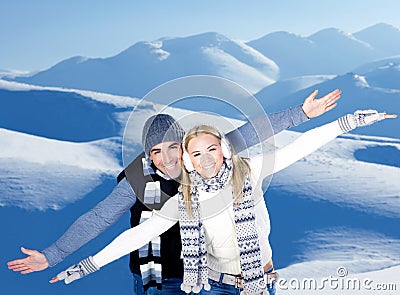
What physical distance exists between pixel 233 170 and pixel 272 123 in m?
0.21

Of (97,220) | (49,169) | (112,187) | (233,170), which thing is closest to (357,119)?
(233,170)

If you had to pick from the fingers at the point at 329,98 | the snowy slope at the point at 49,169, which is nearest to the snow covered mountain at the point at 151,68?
the snowy slope at the point at 49,169

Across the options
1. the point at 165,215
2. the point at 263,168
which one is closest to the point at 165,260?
the point at 165,215

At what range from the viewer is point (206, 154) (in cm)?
137

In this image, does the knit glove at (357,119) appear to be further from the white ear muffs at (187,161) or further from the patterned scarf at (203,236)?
the white ear muffs at (187,161)

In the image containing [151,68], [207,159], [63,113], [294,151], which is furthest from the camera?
[151,68]

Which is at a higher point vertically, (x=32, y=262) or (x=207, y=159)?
(x=207, y=159)

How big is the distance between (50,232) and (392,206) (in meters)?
2.79

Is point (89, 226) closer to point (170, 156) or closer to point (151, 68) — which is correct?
point (170, 156)

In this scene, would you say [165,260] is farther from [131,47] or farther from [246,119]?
[131,47]

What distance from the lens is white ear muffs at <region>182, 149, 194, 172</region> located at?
138 centimetres

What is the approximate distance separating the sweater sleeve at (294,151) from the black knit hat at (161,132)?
0.68 feet

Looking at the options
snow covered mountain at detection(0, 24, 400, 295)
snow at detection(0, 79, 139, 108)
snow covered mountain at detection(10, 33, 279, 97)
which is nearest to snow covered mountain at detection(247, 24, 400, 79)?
snow covered mountain at detection(10, 33, 279, 97)

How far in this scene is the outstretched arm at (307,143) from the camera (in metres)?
1.44
